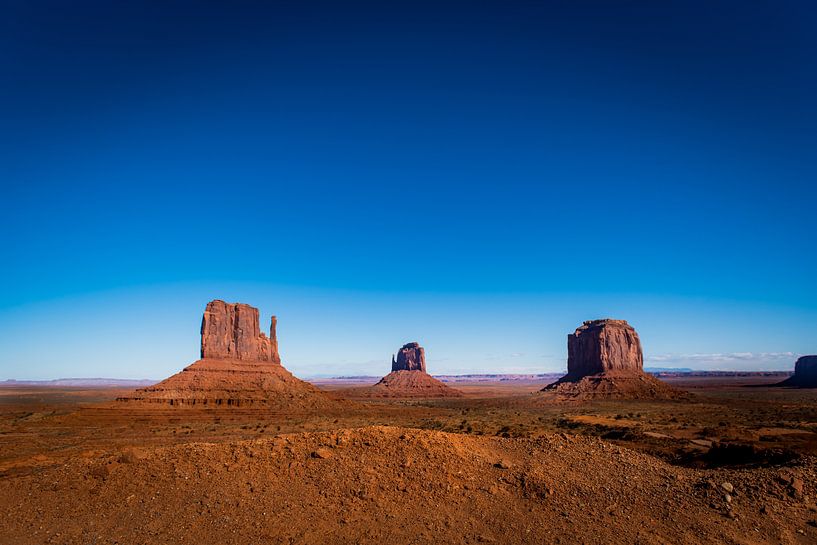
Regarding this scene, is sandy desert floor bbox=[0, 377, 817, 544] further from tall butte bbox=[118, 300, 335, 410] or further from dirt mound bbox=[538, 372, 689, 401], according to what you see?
dirt mound bbox=[538, 372, 689, 401]

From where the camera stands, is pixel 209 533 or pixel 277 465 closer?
pixel 209 533

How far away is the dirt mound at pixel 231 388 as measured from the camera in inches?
2532

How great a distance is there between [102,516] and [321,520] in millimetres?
5337

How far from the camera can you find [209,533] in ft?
32.3

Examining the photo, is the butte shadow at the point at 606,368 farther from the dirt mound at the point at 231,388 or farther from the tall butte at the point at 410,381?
the dirt mound at the point at 231,388

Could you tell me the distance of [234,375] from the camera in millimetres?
73312

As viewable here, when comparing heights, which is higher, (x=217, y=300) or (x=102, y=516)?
(x=217, y=300)

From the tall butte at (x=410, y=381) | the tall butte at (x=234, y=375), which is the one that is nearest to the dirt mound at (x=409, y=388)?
the tall butte at (x=410, y=381)

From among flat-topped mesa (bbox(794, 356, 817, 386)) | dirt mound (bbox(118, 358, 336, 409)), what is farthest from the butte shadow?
flat-topped mesa (bbox(794, 356, 817, 386))

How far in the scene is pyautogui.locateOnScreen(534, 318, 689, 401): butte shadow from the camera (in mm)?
93000

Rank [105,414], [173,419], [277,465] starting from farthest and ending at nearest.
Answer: [105,414] < [173,419] < [277,465]

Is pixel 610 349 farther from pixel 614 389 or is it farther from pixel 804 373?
pixel 804 373

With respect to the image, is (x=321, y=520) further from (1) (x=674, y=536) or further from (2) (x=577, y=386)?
(2) (x=577, y=386)

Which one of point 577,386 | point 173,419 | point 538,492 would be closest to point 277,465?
point 538,492
